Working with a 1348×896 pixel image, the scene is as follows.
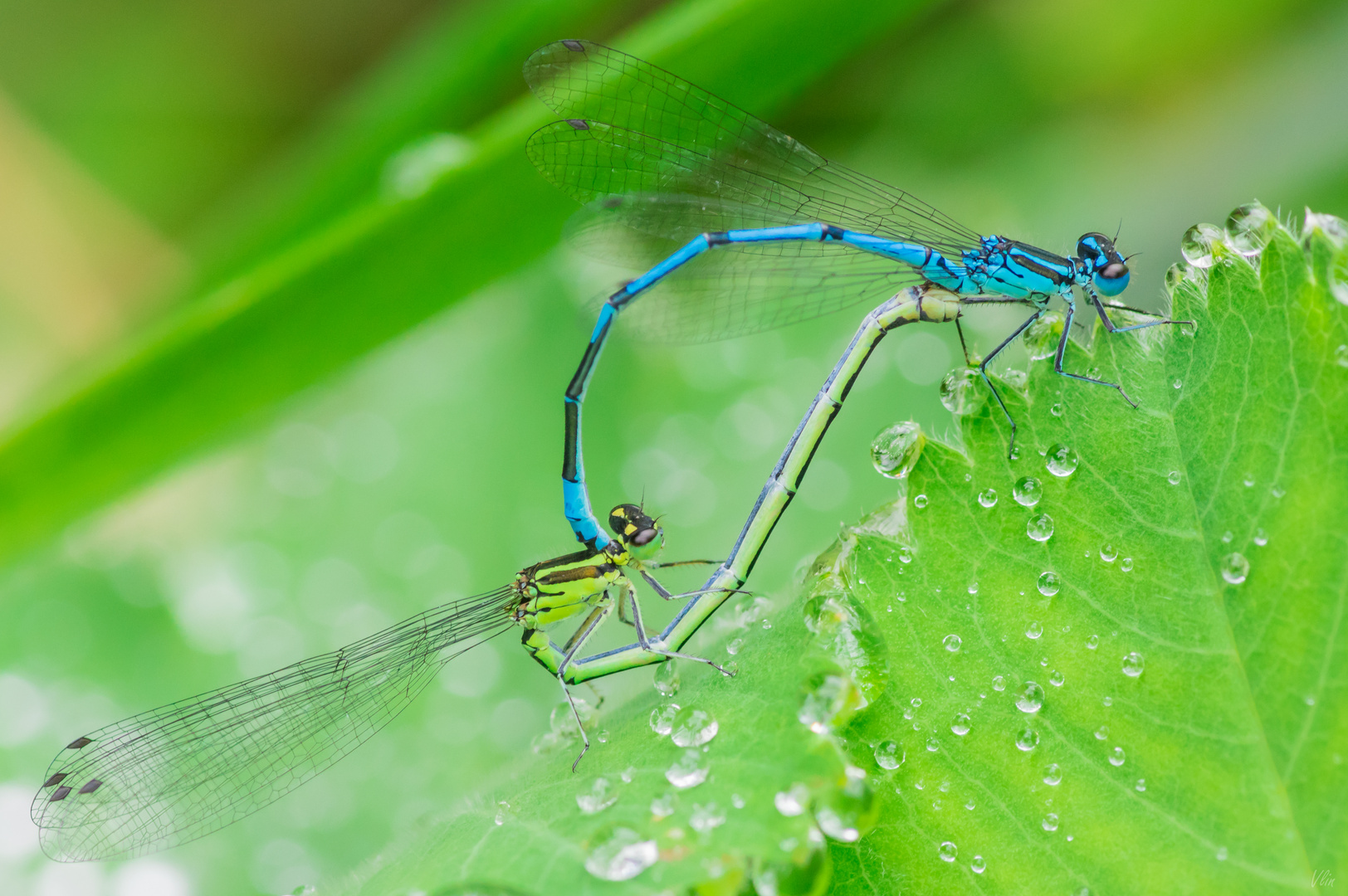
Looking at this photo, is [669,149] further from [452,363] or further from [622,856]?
[622,856]

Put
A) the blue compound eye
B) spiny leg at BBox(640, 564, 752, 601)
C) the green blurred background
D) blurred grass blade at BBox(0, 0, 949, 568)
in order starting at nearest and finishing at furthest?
spiny leg at BBox(640, 564, 752, 601) → the blue compound eye → the green blurred background → blurred grass blade at BBox(0, 0, 949, 568)

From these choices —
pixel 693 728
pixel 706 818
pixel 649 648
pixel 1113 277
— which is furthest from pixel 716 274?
pixel 706 818

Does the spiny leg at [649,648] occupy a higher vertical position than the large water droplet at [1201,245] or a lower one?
lower

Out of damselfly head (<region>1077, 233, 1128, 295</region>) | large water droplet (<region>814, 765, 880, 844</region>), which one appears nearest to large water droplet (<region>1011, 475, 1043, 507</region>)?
large water droplet (<region>814, 765, 880, 844</region>)

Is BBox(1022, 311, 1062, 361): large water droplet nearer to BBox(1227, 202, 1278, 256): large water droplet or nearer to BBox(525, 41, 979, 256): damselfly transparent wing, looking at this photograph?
BBox(1227, 202, 1278, 256): large water droplet

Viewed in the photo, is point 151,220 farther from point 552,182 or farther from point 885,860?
point 885,860

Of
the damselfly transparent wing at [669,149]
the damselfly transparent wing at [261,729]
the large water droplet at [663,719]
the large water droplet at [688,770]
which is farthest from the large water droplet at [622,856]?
the damselfly transparent wing at [669,149]

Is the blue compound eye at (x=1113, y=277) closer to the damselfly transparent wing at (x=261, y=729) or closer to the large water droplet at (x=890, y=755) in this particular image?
the large water droplet at (x=890, y=755)
